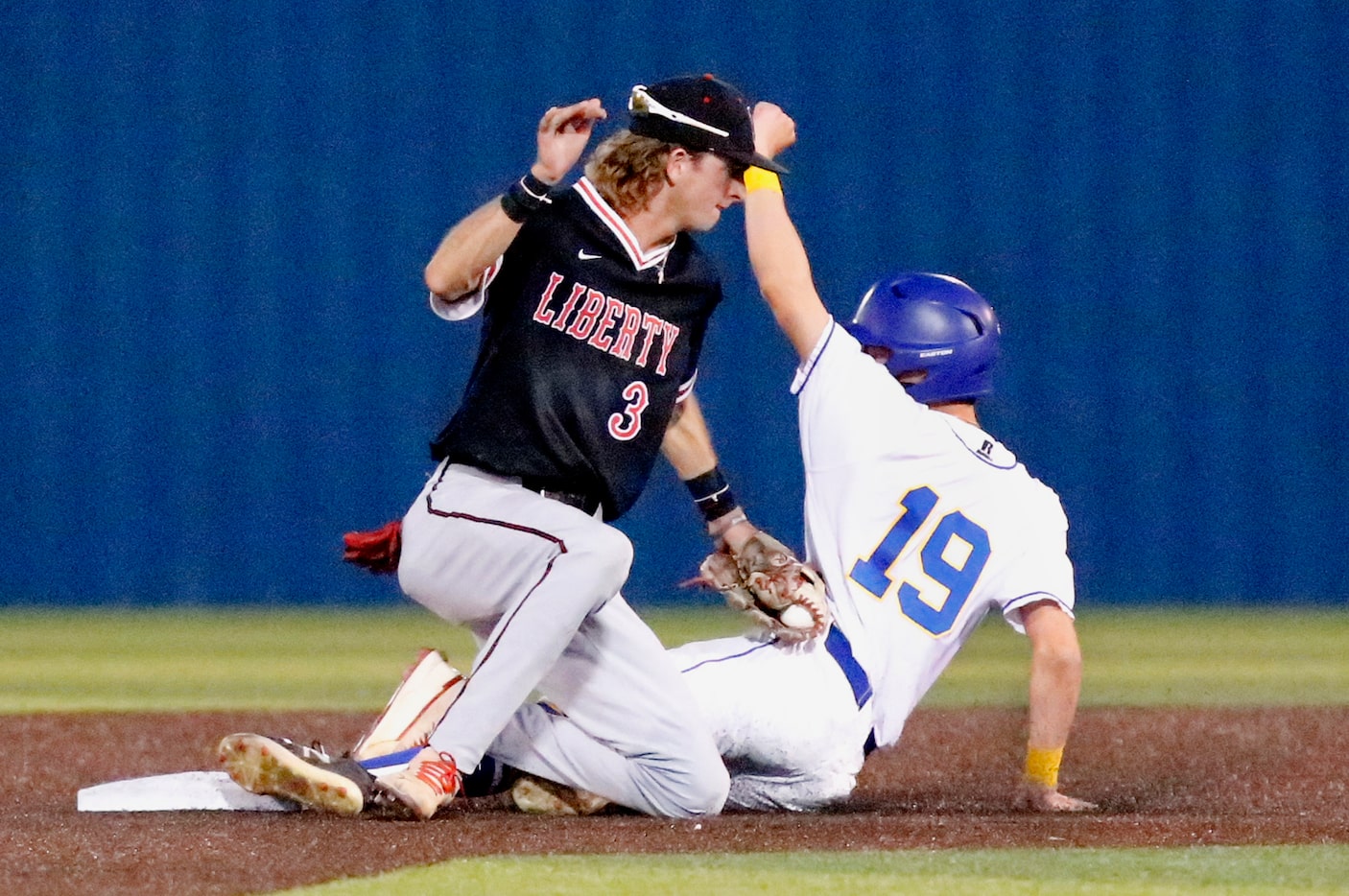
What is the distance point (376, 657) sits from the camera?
22.8ft

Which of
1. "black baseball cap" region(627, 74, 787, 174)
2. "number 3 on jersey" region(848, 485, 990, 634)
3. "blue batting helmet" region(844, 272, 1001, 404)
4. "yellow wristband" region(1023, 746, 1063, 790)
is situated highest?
"black baseball cap" region(627, 74, 787, 174)

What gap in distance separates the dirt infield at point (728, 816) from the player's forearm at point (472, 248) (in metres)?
0.94

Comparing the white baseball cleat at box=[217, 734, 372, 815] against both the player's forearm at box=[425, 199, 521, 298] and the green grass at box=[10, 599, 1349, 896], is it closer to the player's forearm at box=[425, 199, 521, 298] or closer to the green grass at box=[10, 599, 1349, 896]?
the green grass at box=[10, 599, 1349, 896]

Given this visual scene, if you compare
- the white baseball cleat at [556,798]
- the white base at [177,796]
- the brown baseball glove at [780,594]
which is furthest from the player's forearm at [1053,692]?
the white base at [177,796]

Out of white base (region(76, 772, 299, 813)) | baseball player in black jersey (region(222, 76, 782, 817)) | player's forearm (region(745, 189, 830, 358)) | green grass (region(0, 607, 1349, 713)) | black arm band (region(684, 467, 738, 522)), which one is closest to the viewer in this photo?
baseball player in black jersey (region(222, 76, 782, 817))

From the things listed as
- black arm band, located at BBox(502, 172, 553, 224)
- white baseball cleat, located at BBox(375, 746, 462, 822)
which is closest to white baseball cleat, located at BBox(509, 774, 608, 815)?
white baseball cleat, located at BBox(375, 746, 462, 822)

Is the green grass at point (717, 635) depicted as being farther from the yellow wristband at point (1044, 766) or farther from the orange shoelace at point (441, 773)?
the yellow wristband at point (1044, 766)

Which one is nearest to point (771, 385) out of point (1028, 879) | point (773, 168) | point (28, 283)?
point (28, 283)

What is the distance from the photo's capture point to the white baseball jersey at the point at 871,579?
362cm

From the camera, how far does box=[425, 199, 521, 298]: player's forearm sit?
3.45m

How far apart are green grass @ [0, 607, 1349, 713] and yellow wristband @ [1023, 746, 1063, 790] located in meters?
2.14

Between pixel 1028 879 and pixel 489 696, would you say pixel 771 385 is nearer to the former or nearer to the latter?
pixel 489 696

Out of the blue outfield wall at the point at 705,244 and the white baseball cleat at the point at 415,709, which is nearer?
the white baseball cleat at the point at 415,709

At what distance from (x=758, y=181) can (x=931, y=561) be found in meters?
0.83
